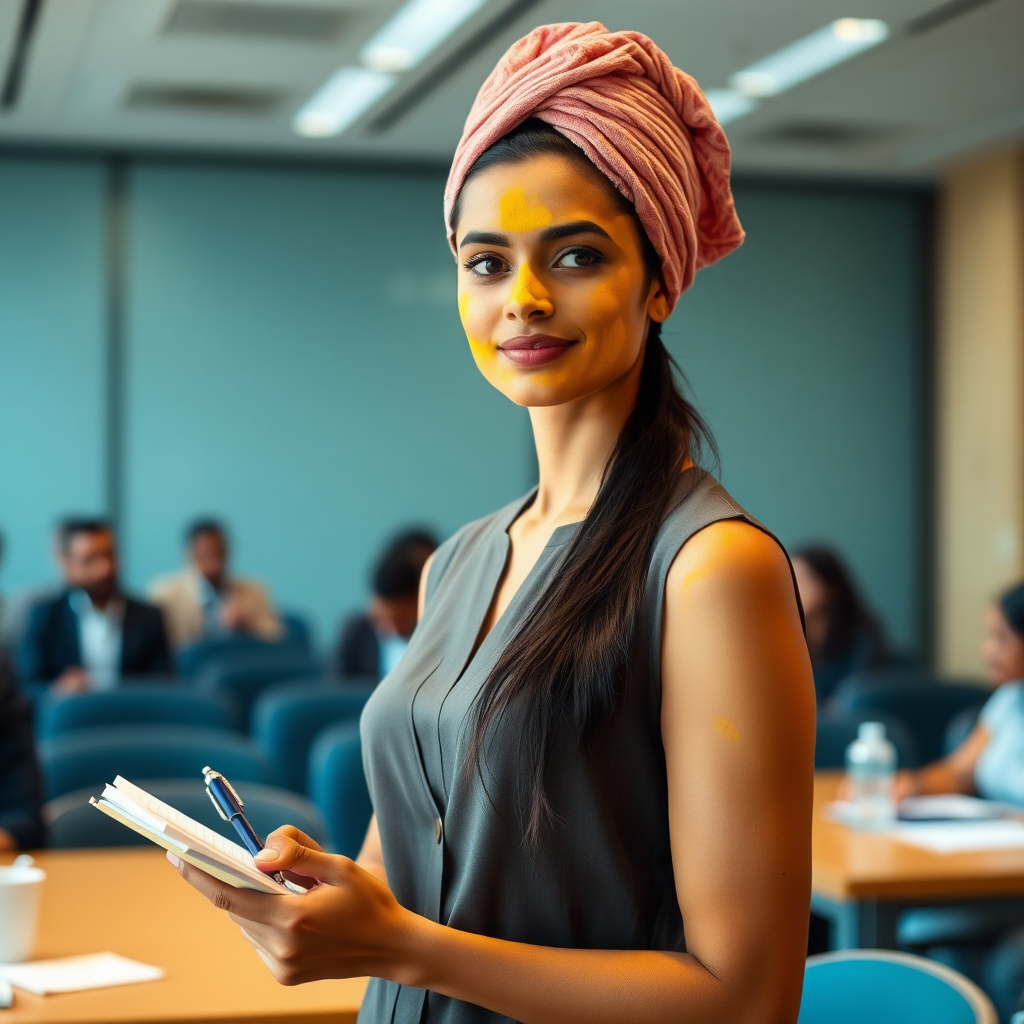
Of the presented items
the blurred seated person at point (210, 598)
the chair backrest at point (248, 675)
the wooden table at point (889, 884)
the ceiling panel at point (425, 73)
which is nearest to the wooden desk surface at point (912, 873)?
the wooden table at point (889, 884)

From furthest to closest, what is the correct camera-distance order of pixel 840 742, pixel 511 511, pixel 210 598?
pixel 210 598 → pixel 840 742 → pixel 511 511

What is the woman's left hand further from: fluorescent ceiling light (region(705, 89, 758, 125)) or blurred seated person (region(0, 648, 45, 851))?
fluorescent ceiling light (region(705, 89, 758, 125))

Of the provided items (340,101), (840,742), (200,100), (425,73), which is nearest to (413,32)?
(425,73)

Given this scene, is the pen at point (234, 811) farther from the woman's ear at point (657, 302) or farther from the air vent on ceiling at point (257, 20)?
the air vent on ceiling at point (257, 20)

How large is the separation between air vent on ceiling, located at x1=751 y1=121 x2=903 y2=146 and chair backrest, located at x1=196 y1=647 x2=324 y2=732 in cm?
388

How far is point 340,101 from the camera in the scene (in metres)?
7.17

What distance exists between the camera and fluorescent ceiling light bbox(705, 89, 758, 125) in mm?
6868

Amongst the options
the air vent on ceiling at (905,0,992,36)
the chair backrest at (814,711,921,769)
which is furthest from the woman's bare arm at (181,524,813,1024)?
the air vent on ceiling at (905,0,992,36)

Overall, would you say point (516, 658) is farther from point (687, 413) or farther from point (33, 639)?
point (33, 639)

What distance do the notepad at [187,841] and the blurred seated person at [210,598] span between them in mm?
6339

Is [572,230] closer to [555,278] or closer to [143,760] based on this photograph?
[555,278]

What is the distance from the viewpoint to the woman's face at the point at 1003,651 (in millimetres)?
3770

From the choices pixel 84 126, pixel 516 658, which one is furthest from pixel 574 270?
pixel 84 126

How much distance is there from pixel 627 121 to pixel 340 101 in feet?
20.4
